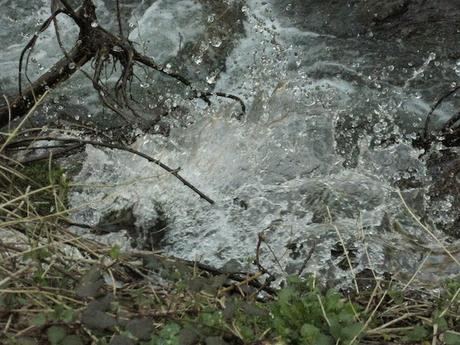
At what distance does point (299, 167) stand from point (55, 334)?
7.23 feet

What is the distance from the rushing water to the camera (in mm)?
3326

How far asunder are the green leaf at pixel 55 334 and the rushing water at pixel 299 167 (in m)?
0.82

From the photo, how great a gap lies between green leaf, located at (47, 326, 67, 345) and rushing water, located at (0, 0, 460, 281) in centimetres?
82

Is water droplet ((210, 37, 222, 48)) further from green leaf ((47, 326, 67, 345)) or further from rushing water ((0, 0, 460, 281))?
green leaf ((47, 326, 67, 345))

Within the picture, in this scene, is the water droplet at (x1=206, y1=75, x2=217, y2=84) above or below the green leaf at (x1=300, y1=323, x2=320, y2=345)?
below

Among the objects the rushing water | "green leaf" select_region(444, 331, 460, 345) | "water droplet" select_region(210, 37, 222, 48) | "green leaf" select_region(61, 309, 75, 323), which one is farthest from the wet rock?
"water droplet" select_region(210, 37, 222, 48)

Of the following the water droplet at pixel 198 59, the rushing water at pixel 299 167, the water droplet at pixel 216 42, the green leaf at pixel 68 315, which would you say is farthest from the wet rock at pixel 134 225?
the water droplet at pixel 216 42

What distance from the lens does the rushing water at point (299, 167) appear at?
10.9 feet

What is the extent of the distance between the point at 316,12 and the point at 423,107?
4.72 feet

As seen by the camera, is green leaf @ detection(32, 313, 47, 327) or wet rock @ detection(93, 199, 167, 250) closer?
green leaf @ detection(32, 313, 47, 327)

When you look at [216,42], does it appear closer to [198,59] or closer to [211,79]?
[198,59]

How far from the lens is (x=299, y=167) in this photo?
151 inches

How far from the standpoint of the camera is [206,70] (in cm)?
527

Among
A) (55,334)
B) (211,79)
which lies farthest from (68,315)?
(211,79)
